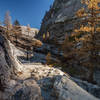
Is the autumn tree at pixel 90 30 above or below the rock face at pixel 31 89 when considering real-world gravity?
above

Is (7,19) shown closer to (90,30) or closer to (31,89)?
(90,30)

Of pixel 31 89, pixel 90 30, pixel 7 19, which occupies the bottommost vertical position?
pixel 31 89

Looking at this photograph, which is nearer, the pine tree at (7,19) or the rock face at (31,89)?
the rock face at (31,89)

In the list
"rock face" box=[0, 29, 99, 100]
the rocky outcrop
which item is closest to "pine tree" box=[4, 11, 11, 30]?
the rocky outcrop

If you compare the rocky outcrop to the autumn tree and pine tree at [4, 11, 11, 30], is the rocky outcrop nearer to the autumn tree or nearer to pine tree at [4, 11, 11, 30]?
the autumn tree

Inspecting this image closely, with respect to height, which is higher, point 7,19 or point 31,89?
point 7,19

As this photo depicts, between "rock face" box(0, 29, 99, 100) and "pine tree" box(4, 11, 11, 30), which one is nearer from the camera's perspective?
"rock face" box(0, 29, 99, 100)

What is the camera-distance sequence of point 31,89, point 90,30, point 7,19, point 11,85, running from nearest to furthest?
point 31,89 < point 11,85 < point 90,30 < point 7,19

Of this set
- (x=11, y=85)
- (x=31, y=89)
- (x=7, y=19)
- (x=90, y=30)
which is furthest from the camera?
(x=7, y=19)

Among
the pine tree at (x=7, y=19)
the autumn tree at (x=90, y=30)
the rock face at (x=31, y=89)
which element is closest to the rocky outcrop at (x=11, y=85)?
the rock face at (x=31, y=89)

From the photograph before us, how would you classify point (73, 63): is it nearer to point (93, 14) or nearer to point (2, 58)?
point (93, 14)

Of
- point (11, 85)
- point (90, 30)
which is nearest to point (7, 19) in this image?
point (90, 30)

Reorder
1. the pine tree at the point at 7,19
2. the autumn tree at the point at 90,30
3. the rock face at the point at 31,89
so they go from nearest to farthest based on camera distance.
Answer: the rock face at the point at 31,89, the autumn tree at the point at 90,30, the pine tree at the point at 7,19

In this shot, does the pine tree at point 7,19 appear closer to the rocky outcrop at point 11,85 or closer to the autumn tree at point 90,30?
the autumn tree at point 90,30
